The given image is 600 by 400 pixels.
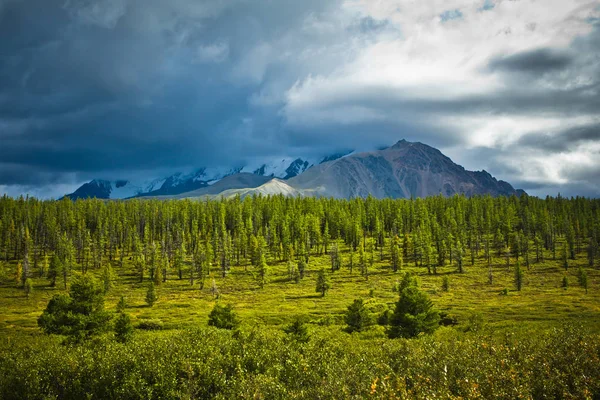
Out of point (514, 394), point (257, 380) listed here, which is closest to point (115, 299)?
point (257, 380)

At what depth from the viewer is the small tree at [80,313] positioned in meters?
74.2

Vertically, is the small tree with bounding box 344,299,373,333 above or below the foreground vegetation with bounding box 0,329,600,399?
below

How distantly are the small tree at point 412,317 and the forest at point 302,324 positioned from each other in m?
0.26

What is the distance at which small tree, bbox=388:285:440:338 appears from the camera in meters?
70.8

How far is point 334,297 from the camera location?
417 feet

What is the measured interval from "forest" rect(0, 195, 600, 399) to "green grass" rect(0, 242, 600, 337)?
2.47 ft

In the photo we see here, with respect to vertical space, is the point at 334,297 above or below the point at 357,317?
below

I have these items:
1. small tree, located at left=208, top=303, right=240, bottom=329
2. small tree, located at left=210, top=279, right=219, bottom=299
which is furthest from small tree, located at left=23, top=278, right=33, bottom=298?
small tree, located at left=208, top=303, right=240, bottom=329

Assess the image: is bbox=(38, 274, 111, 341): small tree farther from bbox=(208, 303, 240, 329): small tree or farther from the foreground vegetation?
the foreground vegetation

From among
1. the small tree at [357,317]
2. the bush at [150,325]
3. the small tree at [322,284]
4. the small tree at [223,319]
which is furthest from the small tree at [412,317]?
the small tree at [322,284]

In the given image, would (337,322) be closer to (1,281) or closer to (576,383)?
(576,383)

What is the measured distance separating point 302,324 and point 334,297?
6460cm

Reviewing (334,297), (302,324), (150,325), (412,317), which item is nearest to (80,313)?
(150,325)

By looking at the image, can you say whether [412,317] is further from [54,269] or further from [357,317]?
[54,269]
